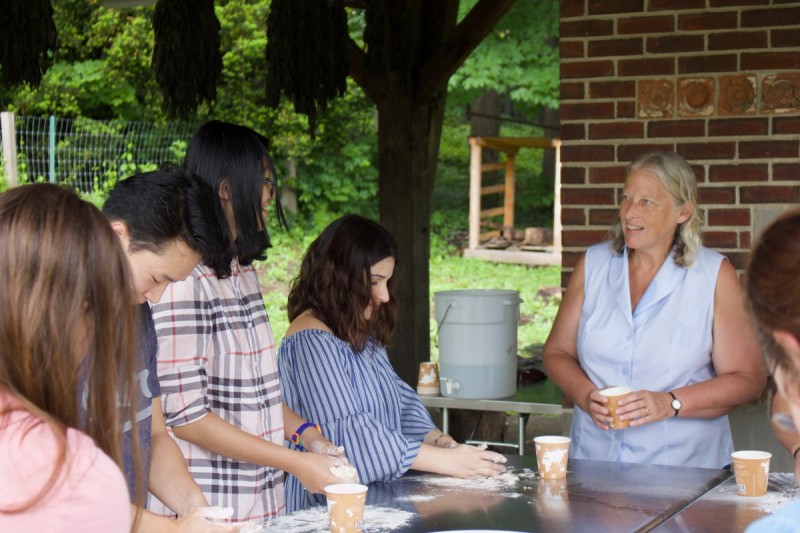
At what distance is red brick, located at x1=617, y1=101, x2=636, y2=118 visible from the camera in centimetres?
444

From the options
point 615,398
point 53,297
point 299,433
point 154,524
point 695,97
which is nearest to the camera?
point 53,297

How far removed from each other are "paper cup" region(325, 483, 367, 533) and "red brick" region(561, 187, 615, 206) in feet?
7.71

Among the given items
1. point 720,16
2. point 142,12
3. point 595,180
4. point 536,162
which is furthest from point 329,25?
point 536,162

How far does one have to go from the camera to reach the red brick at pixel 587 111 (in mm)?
4465

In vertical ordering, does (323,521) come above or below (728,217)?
below

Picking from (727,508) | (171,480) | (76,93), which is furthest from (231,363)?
(76,93)

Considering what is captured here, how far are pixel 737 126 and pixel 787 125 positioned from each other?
20cm

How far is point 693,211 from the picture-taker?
368cm

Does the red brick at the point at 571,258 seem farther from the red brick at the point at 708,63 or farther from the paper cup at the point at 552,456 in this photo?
the paper cup at the point at 552,456

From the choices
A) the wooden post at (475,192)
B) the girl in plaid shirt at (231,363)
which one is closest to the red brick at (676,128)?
the girl in plaid shirt at (231,363)

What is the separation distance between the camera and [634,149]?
4438mm

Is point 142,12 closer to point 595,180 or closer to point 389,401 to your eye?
point 595,180

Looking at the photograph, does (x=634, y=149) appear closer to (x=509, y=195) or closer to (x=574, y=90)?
(x=574, y=90)

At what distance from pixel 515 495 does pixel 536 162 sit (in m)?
19.3
